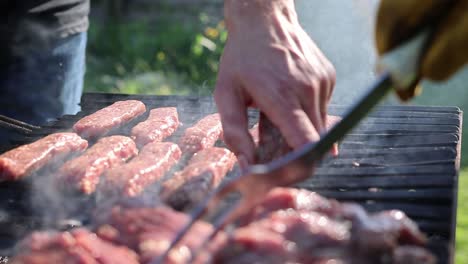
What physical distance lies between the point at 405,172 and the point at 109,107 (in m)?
2.18

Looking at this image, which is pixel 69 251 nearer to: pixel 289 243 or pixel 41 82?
pixel 289 243

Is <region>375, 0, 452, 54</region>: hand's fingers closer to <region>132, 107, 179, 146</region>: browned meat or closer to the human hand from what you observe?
the human hand

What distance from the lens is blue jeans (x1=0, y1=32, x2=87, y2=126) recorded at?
214 inches

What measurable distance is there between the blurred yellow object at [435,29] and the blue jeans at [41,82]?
12.6 feet

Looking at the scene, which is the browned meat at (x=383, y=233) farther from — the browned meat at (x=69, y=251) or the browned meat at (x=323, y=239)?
the browned meat at (x=69, y=251)

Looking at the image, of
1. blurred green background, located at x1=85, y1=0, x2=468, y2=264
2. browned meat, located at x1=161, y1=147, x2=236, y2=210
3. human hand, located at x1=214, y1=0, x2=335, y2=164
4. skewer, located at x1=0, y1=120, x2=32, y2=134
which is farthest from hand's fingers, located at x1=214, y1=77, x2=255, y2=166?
blurred green background, located at x1=85, y1=0, x2=468, y2=264

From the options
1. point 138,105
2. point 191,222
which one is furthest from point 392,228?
point 138,105

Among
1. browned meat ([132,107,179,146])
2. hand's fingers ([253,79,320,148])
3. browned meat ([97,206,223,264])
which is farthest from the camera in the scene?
browned meat ([132,107,179,146])

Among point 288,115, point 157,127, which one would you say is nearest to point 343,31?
point 157,127

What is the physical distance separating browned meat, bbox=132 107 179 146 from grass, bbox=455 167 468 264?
2801 millimetres

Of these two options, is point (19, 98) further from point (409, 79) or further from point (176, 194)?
point (409, 79)

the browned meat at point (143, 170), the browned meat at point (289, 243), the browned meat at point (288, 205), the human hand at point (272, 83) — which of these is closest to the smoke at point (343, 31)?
the browned meat at point (143, 170)

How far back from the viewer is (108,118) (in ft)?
14.8

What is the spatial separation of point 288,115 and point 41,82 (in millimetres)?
3072
